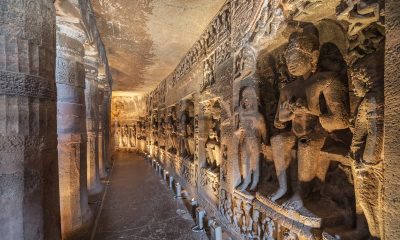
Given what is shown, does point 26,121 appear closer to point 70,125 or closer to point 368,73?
point 70,125

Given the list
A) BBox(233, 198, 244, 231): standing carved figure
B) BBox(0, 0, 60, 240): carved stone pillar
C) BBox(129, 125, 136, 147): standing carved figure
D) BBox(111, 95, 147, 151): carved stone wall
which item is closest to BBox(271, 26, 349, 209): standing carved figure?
BBox(233, 198, 244, 231): standing carved figure

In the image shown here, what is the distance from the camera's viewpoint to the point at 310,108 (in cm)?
198

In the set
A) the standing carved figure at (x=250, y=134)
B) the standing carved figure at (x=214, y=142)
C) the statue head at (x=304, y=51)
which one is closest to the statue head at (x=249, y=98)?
→ the standing carved figure at (x=250, y=134)

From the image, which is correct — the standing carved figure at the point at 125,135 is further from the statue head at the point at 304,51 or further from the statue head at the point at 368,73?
the statue head at the point at 368,73

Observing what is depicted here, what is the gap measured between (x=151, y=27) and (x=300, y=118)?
3303 mm

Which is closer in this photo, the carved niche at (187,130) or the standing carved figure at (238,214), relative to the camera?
the standing carved figure at (238,214)

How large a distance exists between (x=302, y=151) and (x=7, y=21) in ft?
8.85

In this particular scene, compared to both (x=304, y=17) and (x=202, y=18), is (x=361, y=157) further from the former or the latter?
(x=202, y=18)

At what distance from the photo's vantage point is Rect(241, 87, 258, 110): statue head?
274 cm

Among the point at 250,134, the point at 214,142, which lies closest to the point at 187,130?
the point at 214,142

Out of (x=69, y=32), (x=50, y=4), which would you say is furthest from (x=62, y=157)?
(x=50, y=4)

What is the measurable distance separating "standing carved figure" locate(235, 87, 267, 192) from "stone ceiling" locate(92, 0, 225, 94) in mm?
1779

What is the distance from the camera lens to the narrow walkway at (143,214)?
11.5 feet

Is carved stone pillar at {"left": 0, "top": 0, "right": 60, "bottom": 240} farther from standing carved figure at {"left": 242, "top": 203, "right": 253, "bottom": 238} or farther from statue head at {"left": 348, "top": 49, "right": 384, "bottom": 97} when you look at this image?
statue head at {"left": 348, "top": 49, "right": 384, "bottom": 97}
